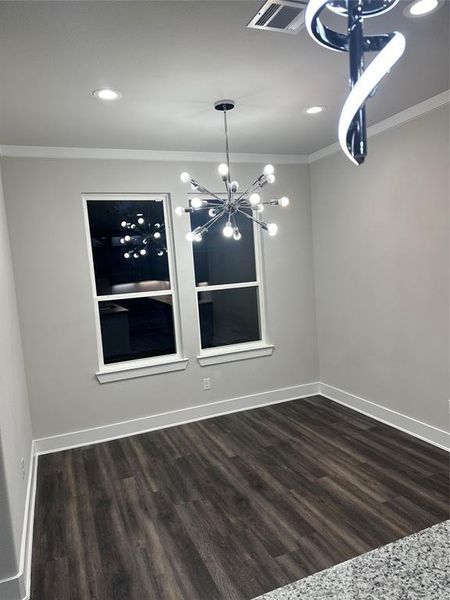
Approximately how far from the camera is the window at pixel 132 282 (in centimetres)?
425

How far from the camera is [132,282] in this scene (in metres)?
4.40

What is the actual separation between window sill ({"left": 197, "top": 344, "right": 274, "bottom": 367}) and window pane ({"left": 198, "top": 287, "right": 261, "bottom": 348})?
12 centimetres

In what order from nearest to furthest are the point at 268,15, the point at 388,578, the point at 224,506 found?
the point at 388,578 → the point at 268,15 → the point at 224,506

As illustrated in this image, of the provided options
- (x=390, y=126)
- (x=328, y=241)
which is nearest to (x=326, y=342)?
(x=328, y=241)

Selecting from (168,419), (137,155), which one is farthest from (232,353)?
(137,155)

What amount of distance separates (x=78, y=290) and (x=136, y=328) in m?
0.78

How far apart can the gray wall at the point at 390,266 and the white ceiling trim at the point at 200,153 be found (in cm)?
7

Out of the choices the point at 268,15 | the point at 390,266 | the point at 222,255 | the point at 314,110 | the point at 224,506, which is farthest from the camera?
the point at 222,255

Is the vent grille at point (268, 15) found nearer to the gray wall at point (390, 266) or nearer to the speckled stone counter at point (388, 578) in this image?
the gray wall at point (390, 266)

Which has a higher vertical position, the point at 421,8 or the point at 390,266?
the point at 421,8

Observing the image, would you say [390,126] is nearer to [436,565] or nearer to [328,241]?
[328,241]

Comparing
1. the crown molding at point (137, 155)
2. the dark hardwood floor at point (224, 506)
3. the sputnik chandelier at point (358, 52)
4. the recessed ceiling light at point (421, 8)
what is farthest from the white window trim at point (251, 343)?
the sputnik chandelier at point (358, 52)

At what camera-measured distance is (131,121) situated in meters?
3.28

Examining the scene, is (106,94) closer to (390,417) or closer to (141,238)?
(141,238)
